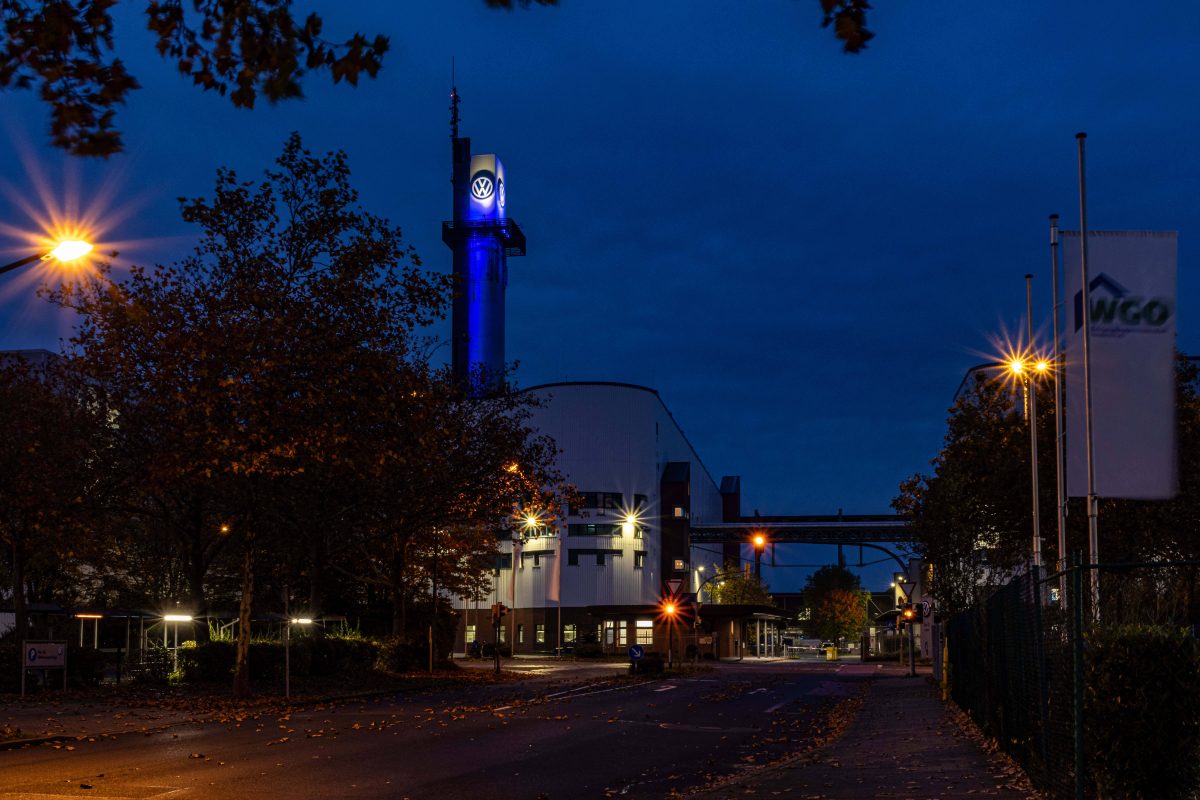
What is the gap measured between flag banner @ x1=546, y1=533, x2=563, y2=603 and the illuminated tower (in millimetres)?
18642

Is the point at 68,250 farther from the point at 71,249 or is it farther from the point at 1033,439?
the point at 1033,439

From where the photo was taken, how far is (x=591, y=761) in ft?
56.4

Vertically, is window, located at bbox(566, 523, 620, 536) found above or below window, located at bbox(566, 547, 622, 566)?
above

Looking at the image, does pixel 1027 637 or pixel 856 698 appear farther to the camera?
pixel 856 698

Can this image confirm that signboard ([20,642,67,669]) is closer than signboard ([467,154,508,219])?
Yes

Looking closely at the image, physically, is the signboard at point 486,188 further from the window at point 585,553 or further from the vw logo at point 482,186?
the window at point 585,553

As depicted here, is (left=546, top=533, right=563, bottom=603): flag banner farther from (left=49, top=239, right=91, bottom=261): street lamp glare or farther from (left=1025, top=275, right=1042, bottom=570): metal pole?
(left=49, top=239, right=91, bottom=261): street lamp glare

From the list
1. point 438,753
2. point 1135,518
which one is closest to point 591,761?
point 438,753

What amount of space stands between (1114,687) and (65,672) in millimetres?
27640

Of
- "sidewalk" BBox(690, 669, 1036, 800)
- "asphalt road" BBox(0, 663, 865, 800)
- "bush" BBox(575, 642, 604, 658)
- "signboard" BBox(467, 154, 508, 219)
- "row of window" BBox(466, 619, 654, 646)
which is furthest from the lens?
"signboard" BBox(467, 154, 508, 219)

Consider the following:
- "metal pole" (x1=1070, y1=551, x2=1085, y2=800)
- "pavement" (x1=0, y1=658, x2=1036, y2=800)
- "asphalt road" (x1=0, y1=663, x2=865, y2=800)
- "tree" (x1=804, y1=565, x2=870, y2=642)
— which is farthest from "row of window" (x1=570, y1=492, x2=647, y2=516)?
"metal pole" (x1=1070, y1=551, x2=1085, y2=800)

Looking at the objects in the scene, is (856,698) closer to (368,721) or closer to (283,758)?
(368,721)

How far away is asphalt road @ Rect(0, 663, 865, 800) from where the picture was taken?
46.2 feet

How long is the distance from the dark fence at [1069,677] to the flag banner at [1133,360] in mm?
2021
